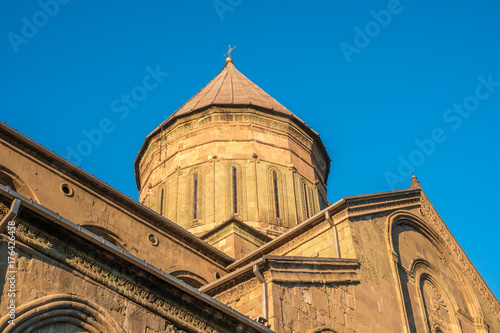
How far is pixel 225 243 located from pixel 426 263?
5045 mm

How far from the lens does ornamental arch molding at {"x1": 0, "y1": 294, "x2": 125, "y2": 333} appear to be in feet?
24.1

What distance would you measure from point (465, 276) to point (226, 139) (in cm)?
796

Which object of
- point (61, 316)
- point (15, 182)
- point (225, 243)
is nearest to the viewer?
point (61, 316)

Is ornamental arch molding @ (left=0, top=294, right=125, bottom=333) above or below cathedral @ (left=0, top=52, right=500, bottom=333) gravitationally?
below

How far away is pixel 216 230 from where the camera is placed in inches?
683

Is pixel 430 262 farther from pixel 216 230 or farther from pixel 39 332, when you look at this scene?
pixel 39 332

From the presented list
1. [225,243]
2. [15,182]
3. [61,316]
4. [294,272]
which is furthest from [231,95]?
[61,316]

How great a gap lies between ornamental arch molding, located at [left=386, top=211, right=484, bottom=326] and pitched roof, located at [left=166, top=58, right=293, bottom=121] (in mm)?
6555

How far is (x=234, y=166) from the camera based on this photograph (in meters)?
19.7

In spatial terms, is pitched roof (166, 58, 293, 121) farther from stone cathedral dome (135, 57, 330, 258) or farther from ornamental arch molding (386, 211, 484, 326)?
ornamental arch molding (386, 211, 484, 326)

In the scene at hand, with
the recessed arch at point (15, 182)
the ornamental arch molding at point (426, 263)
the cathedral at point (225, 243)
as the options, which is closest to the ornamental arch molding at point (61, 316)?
the cathedral at point (225, 243)

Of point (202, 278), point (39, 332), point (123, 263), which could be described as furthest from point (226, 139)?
point (39, 332)

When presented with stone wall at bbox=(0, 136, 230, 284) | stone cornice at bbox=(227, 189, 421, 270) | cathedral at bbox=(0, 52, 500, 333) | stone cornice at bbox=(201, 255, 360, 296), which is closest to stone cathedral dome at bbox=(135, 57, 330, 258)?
cathedral at bbox=(0, 52, 500, 333)

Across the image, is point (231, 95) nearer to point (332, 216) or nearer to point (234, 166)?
point (234, 166)
